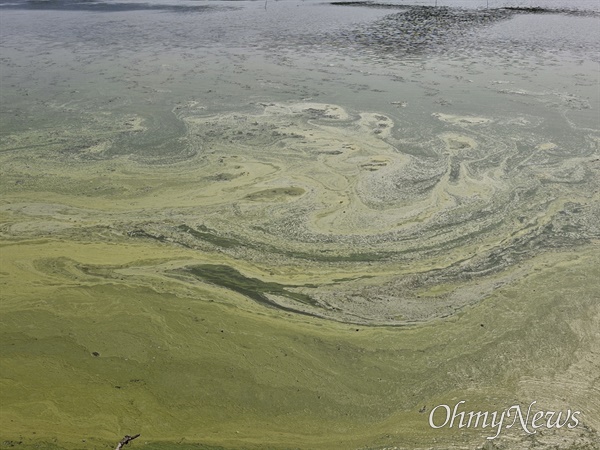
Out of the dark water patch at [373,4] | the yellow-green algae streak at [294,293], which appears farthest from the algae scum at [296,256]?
the dark water patch at [373,4]

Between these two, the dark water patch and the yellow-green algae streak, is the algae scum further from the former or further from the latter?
the dark water patch

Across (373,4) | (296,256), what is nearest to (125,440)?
(296,256)

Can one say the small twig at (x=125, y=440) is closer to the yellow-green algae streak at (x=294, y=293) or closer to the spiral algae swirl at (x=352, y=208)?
the yellow-green algae streak at (x=294, y=293)

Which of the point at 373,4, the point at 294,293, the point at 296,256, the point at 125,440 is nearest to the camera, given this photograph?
the point at 125,440

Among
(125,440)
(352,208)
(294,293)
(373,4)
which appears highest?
(373,4)
